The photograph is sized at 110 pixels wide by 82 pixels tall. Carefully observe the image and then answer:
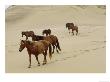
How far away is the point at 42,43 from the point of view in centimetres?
302

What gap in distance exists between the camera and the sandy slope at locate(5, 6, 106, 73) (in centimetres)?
301

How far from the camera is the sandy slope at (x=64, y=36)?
118 inches

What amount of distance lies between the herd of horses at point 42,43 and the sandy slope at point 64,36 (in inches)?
1.2

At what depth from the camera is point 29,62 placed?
9.83 ft

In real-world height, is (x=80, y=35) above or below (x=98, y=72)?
above

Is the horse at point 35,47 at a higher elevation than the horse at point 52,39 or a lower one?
lower

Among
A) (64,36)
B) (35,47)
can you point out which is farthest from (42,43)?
(64,36)

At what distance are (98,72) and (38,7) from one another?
0.67 meters

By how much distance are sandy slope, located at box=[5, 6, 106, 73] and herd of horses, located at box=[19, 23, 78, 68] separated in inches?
1.2

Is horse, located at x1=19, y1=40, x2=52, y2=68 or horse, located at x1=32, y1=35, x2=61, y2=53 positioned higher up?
horse, located at x1=32, y1=35, x2=61, y2=53
